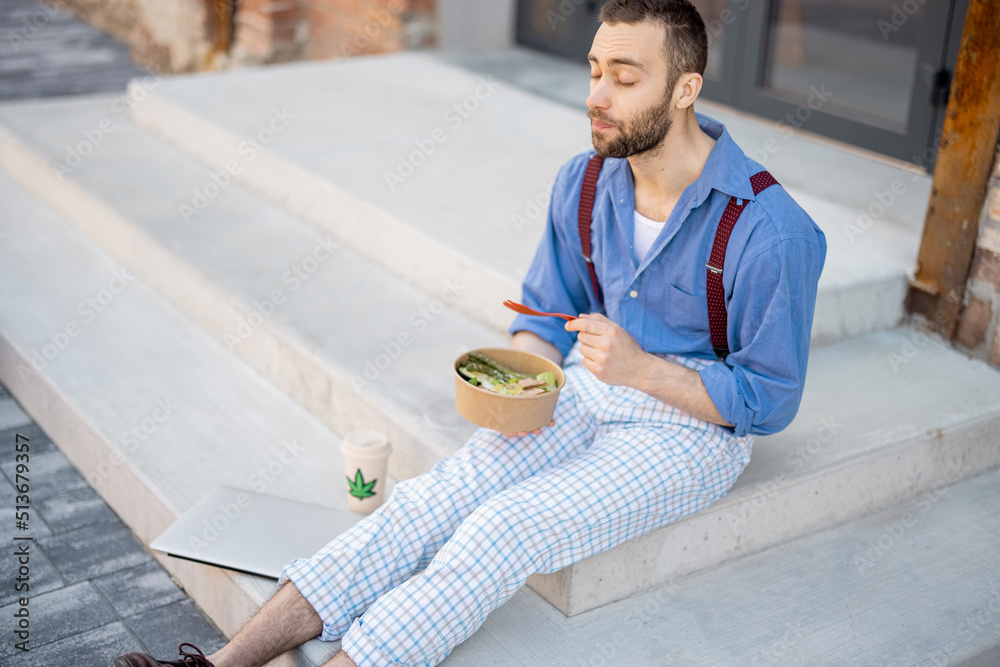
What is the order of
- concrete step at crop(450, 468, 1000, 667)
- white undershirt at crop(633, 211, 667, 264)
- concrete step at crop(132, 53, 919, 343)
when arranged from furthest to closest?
concrete step at crop(132, 53, 919, 343)
white undershirt at crop(633, 211, 667, 264)
concrete step at crop(450, 468, 1000, 667)

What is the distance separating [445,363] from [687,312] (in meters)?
0.95

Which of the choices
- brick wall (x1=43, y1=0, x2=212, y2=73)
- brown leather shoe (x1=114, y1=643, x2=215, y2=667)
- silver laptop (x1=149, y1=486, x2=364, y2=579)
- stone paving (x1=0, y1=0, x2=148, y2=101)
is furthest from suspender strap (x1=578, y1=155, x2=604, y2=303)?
stone paving (x1=0, y1=0, x2=148, y2=101)

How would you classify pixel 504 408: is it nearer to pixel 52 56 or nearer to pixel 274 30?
pixel 274 30

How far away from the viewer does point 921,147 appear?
380 centimetres

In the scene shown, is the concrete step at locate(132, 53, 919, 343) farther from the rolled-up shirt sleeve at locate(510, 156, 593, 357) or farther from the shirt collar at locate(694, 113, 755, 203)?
the shirt collar at locate(694, 113, 755, 203)

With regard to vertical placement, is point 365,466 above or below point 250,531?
above

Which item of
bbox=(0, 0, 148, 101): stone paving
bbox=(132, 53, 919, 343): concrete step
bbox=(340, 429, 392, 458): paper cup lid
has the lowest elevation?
bbox=(0, 0, 148, 101): stone paving

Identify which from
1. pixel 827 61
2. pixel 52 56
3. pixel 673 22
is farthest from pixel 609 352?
pixel 52 56

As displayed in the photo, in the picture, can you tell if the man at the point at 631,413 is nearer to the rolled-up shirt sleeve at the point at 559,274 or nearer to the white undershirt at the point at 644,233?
the white undershirt at the point at 644,233

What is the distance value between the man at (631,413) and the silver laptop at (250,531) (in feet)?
1.00

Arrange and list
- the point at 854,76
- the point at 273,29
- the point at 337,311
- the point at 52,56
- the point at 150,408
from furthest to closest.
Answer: the point at 52,56, the point at 273,29, the point at 854,76, the point at 337,311, the point at 150,408

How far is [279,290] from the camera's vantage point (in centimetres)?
331

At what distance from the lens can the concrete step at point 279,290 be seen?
276 centimetres

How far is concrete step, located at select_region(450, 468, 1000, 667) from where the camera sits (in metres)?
2.06
